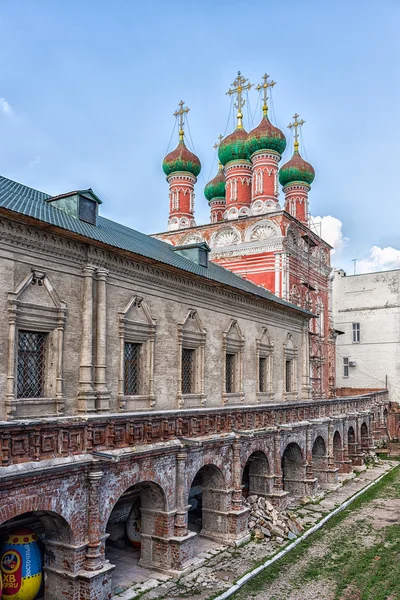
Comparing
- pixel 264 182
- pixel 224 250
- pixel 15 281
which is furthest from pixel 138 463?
pixel 264 182

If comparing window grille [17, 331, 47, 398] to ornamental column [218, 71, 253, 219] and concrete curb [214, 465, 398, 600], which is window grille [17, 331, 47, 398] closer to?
concrete curb [214, 465, 398, 600]

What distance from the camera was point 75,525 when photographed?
31.1ft

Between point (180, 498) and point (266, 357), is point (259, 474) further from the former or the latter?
point (266, 357)

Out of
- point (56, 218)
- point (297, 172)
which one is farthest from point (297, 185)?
point (56, 218)

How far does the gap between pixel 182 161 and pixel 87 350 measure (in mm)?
22797

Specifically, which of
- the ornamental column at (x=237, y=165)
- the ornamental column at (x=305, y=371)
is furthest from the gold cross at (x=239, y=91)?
the ornamental column at (x=305, y=371)

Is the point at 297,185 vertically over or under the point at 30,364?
over

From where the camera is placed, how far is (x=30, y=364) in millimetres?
11703

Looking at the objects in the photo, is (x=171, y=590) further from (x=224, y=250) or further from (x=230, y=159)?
(x=230, y=159)

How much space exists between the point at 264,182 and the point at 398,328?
1666 centimetres

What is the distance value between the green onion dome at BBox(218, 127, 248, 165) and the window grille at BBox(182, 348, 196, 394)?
19009 mm

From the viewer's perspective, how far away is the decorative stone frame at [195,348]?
16.2 m

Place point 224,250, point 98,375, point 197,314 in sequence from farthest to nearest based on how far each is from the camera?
point 224,250, point 197,314, point 98,375

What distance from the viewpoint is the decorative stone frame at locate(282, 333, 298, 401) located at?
23.3 meters
